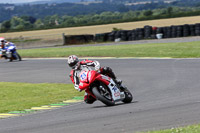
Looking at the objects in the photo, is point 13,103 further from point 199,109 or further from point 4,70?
point 4,70

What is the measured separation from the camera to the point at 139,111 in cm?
930

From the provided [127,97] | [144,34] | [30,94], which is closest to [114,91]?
[127,97]

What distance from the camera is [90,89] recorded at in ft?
36.3

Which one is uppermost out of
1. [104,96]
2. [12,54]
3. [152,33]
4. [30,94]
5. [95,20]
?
[104,96]

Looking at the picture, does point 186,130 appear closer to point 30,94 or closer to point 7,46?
point 30,94

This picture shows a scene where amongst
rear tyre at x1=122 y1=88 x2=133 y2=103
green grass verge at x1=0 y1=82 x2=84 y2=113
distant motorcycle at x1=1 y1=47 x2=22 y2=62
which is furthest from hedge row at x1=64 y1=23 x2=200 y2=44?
rear tyre at x1=122 y1=88 x2=133 y2=103

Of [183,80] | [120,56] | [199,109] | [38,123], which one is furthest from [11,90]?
[120,56]

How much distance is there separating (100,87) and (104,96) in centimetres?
24

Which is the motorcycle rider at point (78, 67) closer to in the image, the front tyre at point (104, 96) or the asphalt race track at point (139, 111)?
the front tyre at point (104, 96)

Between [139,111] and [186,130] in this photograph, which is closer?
[186,130]

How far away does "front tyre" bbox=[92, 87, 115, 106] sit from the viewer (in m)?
10.7

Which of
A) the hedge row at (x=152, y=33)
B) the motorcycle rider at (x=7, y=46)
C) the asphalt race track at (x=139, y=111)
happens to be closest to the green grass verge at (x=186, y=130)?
the asphalt race track at (x=139, y=111)

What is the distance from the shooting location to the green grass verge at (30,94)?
13.1 m

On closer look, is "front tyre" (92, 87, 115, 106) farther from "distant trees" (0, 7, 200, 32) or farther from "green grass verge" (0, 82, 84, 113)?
"distant trees" (0, 7, 200, 32)
